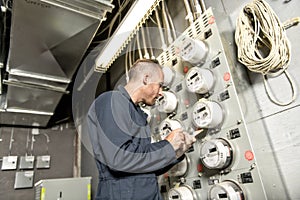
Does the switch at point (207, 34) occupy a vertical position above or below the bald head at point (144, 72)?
above

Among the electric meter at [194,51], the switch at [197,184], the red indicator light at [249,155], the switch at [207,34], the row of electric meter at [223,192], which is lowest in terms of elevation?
the row of electric meter at [223,192]

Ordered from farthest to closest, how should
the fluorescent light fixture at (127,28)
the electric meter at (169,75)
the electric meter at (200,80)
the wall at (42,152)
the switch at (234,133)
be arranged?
1. the wall at (42,152)
2. the electric meter at (169,75)
3. the fluorescent light fixture at (127,28)
4. the electric meter at (200,80)
5. the switch at (234,133)

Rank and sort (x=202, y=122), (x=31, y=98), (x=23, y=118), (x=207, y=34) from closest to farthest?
(x=202, y=122) → (x=207, y=34) → (x=31, y=98) → (x=23, y=118)

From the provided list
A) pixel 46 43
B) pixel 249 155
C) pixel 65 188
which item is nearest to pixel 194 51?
pixel 249 155

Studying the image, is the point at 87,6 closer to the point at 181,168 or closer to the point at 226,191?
the point at 181,168

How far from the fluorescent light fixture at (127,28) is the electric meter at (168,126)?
0.59 meters

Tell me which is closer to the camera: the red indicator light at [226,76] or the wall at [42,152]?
the red indicator light at [226,76]

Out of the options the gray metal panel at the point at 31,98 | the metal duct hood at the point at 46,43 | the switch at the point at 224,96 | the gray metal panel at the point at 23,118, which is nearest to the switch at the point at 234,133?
the switch at the point at 224,96

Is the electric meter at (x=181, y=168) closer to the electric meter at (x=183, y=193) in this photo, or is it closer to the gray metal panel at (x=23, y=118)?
the electric meter at (x=183, y=193)

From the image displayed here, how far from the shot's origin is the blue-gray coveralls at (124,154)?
32.5 inches

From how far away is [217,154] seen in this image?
3.02 ft

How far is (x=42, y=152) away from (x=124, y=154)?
9.62 feet

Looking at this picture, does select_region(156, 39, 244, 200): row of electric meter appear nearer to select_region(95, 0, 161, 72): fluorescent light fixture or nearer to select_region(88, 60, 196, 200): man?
select_region(88, 60, 196, 200): man

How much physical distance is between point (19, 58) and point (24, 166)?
77.9 inches
